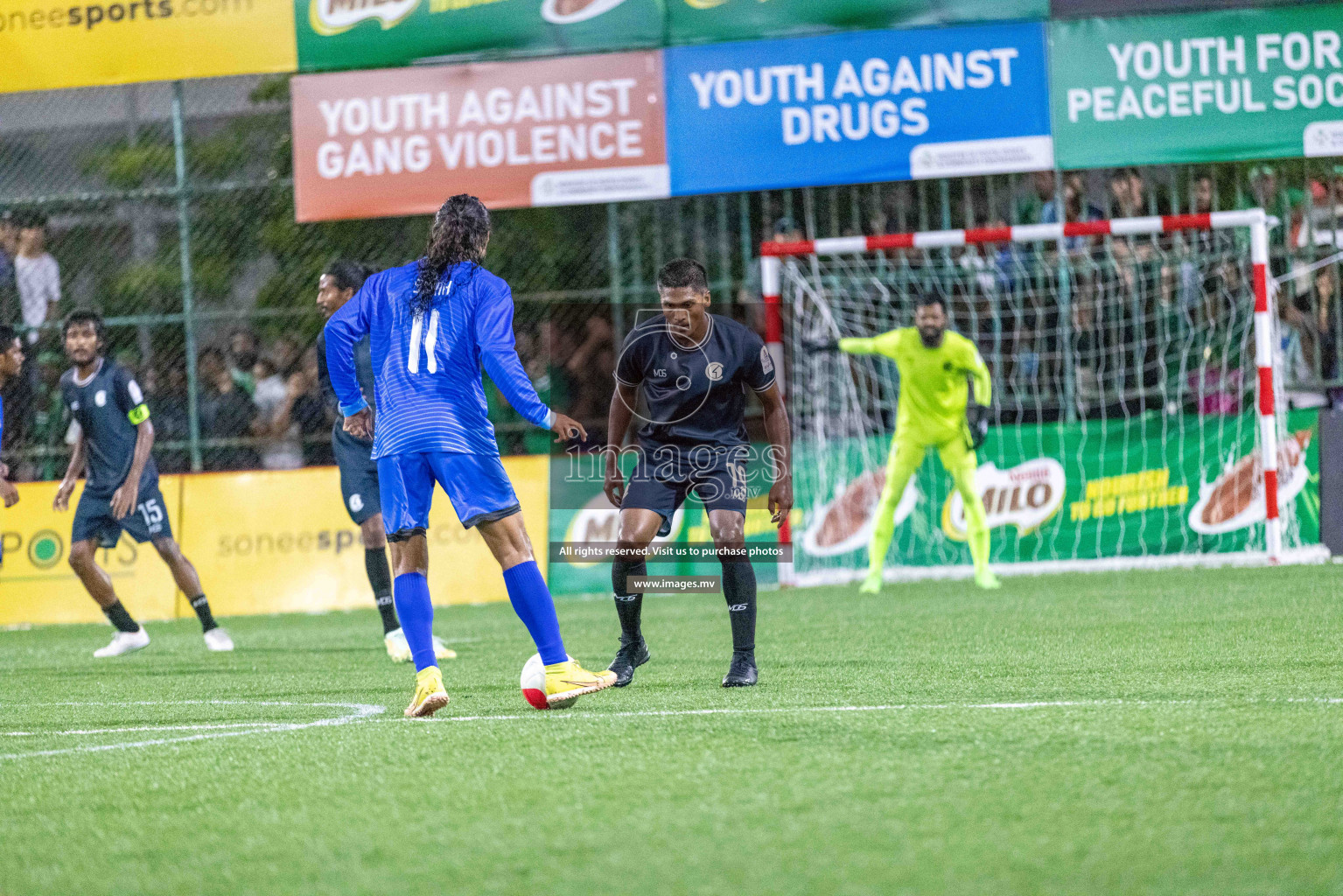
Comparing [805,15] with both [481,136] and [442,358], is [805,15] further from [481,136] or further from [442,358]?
Result: [442,358]

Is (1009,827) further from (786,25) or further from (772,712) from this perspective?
(786,25)

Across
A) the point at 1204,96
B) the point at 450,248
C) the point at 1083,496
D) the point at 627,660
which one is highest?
the point at 1204,96

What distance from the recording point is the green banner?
1414 centimetres

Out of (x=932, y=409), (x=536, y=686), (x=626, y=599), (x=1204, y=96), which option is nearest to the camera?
(x=536, y=686)

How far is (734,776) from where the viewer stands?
4.65 meters

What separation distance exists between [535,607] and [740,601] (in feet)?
3.80

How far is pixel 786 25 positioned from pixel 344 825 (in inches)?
442

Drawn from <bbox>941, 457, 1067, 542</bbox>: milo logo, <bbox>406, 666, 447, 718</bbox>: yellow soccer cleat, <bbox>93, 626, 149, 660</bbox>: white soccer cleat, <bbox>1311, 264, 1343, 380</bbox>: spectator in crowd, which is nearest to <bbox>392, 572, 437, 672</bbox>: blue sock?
<bbox>406, 666, 447, 718</bbox>: yellow soccer cleat

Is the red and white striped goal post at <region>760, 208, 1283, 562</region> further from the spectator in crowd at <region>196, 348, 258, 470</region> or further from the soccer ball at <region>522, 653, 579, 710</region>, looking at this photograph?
the soccer ball at <region>522, 653, 579, 710</region>

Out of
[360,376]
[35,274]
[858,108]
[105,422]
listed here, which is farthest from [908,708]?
[35,274]

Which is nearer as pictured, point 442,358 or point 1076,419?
point 442,358

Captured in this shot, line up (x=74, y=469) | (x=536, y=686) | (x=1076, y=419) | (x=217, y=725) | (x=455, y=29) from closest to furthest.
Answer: (x=536, y=686) < (x=217, y=725) < (x=74, y=469) < (x=1076, y=419) < (x=455, y=29)

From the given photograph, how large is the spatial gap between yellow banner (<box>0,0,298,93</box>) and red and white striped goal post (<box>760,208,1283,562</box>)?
5029 mm

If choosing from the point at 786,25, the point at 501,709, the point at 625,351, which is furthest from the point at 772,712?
the point at 786,25
